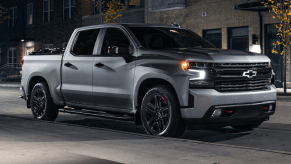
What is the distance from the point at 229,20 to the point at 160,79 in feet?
60.6

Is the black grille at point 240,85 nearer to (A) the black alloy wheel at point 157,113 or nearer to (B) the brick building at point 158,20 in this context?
(A) the black alloy wheel at point 157,113

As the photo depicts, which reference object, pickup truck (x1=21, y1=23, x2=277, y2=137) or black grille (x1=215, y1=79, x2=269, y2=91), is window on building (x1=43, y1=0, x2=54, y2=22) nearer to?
pickup truck (x1=21, y1=23, x2=277, y2=137)

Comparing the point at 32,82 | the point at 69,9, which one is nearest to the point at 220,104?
the point at 32,82

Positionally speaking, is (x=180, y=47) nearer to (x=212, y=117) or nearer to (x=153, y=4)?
(x=212, y=117)

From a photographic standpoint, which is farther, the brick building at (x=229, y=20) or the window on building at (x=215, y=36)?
the window on building at (x=215, y=36)

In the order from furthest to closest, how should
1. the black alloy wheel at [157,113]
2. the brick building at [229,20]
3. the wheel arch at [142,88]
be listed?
the brick building at [229,20] → the wheel arch at [142,88] → the black alloy wheel at [157,113]

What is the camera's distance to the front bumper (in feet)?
25.2

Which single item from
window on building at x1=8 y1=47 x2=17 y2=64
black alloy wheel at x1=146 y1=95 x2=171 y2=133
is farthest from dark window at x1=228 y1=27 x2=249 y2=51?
window on building at x1=8 y1=47 x2=17 y2=64

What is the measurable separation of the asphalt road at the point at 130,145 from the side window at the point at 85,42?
151cm

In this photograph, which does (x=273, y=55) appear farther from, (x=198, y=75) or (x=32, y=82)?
(x=198, y=75)

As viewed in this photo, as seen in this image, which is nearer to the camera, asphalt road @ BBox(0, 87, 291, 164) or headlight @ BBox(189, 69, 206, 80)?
asphalt road @ BBox(0, 87, 291, 164)

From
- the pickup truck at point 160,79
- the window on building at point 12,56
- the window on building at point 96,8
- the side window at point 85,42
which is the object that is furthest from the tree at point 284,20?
the window on building at point 12,56

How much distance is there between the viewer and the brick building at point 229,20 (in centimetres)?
2433

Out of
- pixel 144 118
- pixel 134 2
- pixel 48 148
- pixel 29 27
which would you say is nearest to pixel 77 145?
pixel 48 148
